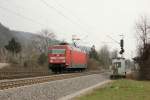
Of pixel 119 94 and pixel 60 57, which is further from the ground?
pixel 60 57

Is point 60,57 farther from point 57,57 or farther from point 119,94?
point 119,94

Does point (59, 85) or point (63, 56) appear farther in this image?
point (63, 56)

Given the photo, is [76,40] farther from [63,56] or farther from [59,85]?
[59,85]

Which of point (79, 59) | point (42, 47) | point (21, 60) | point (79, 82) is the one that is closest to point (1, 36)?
point (42, 47)

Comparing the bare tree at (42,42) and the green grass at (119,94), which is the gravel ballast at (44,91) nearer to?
the green grass at (119,94)

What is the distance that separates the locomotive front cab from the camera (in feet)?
167

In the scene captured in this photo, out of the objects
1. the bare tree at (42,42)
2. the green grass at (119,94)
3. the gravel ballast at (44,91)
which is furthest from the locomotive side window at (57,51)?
the bare tree at (42,42)

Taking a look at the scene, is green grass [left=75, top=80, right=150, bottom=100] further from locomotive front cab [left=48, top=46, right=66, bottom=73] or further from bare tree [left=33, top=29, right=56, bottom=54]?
bare tree [left=33, top=29, right=56, bottom=54]

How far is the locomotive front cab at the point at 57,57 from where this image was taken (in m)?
50.8

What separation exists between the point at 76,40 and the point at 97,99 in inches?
2159

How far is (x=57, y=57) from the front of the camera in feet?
168

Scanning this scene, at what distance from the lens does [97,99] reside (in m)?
24.1

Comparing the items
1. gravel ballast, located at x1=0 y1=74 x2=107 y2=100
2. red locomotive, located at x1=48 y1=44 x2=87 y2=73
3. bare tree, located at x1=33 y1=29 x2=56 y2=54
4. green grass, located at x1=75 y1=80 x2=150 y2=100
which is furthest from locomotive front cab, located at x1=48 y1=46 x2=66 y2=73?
bare tree, located at x1=33 y1=29 x2=56 y2=54

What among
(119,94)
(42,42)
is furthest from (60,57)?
(42,42)
